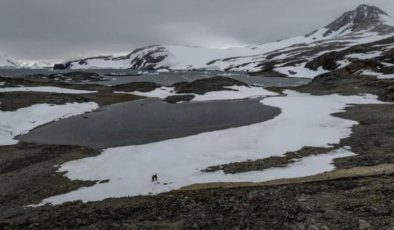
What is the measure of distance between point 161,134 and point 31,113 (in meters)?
22.7

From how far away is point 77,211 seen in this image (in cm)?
1992

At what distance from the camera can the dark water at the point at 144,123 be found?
40.4m

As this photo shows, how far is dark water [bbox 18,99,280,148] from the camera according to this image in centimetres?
4038

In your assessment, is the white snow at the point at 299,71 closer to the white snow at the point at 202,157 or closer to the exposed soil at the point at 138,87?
the exposed soil at the point at 138,87

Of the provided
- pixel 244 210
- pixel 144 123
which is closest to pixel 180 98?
pixel 144 123

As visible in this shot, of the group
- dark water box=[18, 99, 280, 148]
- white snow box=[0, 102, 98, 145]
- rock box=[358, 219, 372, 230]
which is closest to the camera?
rock box=[358, 219, 372, 230]

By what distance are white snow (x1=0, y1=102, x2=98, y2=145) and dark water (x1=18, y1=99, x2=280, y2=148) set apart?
1.87m

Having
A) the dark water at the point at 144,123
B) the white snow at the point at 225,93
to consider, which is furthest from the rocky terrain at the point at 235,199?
the white snow at the point at 225,93

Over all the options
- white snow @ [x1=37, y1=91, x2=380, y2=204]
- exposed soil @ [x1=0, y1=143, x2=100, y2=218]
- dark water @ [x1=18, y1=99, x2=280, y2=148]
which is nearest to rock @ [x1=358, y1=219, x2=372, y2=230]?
white snow @ [x1=37, y1=91, x2=380, y2=204]

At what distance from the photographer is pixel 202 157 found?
98.3 ft

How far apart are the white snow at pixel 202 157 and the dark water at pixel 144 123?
4.07 meters

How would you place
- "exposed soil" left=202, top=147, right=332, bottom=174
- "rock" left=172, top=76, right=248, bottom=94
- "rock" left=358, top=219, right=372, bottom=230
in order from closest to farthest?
"rock" left=358, top=219, right=372, bottom=230 → "exposed soil" left=202, top=147, right=332, bottom=174 → "rock" left=172, top=76, right=248, bottom=94

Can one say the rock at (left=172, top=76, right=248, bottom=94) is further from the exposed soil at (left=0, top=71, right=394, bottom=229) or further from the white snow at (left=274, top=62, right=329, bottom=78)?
the white snow at (left=274, top=62, right=329, bottom=78)

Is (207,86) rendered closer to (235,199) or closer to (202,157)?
(202,157)
